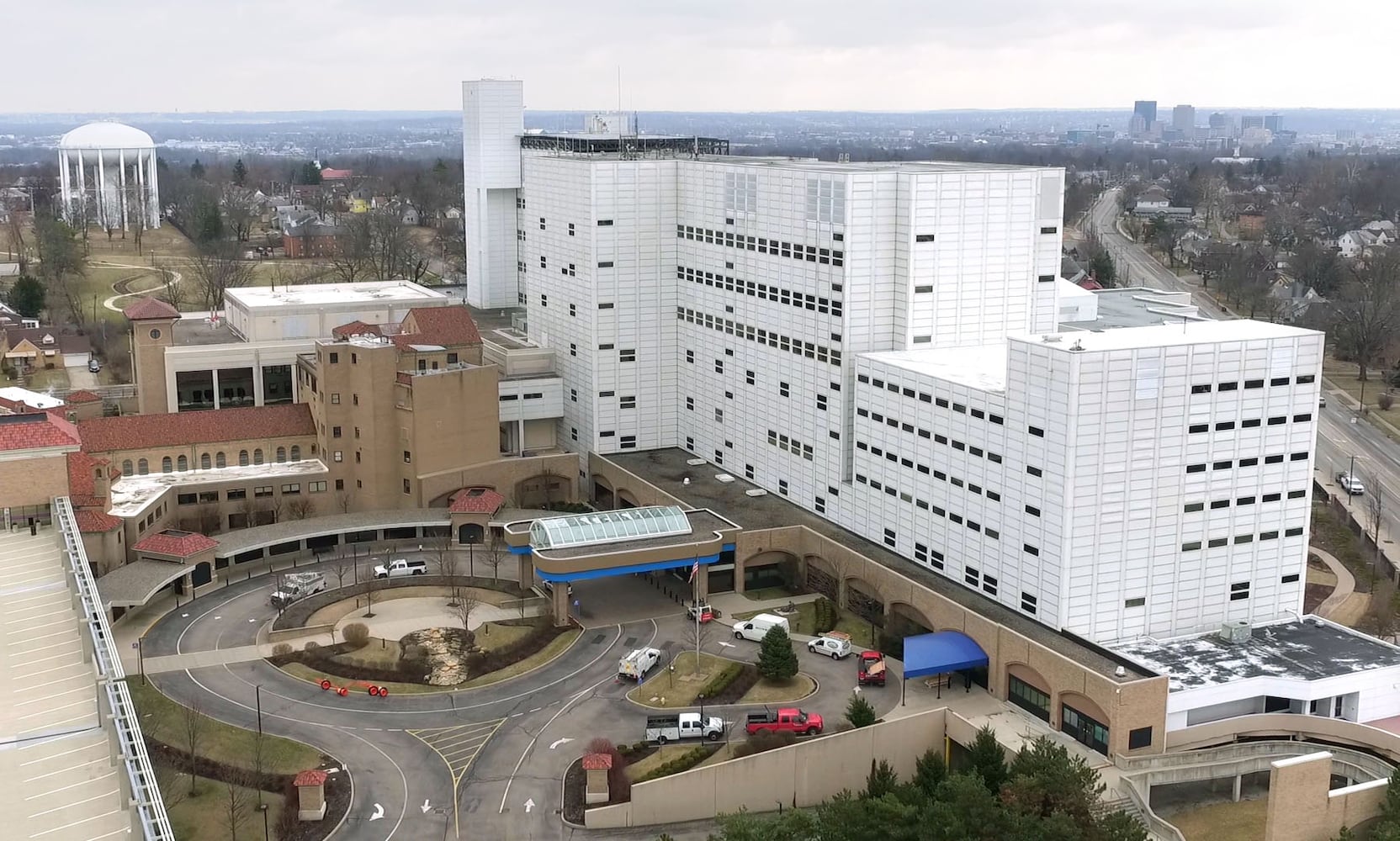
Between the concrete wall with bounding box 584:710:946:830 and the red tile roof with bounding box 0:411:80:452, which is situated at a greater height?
the red tile roof with bounding box 0:411:80:452

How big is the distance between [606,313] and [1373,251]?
5272 inches

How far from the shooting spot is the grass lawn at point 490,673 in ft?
198

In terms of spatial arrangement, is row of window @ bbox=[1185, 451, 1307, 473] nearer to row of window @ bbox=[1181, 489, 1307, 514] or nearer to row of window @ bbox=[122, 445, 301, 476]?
row of window @ bbox=[1181, 489, 1307, 514]

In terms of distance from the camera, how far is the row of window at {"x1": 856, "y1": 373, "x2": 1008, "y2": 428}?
60.2 m

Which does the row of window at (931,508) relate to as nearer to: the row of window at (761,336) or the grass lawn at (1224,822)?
the row of window at (761,336)

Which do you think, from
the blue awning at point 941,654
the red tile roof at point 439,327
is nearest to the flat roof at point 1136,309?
the blue awning at point 941,654

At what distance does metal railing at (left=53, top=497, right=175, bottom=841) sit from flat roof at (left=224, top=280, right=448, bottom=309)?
54.3m

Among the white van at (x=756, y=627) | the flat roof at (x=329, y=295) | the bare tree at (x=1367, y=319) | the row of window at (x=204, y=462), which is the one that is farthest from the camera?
the bare tree at (x=1367, y=319)

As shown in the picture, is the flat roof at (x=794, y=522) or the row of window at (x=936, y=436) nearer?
the flat roof at (x=794, y=522)

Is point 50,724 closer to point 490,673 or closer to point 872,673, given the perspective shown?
point 490,673

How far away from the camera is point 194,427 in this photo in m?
80.9

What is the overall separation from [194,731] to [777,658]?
23.7 metres

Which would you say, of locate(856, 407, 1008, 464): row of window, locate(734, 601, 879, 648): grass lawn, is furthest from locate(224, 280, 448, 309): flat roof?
locate(856, 407, 1008, 464): row of window

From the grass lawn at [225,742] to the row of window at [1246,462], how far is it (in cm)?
3715
